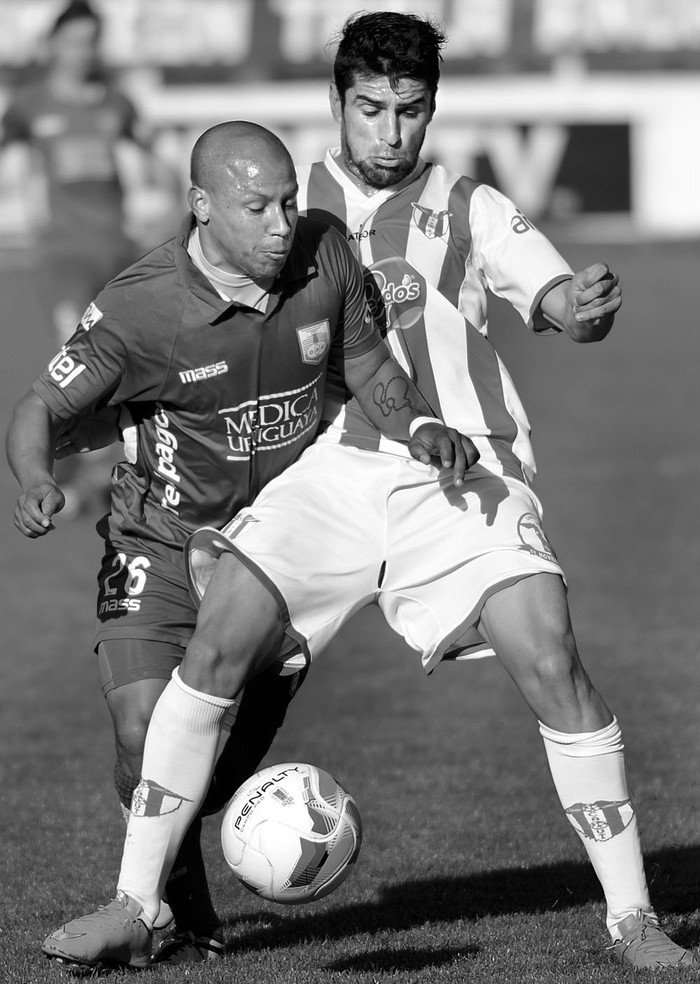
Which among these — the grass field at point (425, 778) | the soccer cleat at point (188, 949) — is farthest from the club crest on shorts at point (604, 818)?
the soccer cleat at point (188, 949)

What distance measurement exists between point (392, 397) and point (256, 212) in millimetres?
680

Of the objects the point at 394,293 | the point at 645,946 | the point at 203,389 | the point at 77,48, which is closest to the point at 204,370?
the point at 203,389

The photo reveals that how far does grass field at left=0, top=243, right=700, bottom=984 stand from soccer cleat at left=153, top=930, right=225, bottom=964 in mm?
60

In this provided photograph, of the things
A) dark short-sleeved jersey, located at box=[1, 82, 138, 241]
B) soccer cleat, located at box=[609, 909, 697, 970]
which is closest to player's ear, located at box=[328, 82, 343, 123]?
soccer cleat, located at box=[609, 909, 697, 970]

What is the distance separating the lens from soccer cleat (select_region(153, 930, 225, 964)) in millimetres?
4234

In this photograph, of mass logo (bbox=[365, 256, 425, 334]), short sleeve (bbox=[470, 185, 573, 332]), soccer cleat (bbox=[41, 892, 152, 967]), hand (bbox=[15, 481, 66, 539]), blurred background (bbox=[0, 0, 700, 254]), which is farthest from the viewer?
blurred background (bbox=[0, 0, 700, 254])

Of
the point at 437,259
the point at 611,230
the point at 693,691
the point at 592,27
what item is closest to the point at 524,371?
the point at 611,230

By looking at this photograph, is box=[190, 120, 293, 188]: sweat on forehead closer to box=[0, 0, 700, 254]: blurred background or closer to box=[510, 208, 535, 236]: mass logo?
box=[510, 208, 535, 236]: mass logo

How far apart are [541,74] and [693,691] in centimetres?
1647

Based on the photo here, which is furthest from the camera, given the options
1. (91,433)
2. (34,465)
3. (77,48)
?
(77,48)

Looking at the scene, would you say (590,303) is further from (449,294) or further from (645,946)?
(645,946)

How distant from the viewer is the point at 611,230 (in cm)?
2286

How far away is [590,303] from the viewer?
4250 millimetres

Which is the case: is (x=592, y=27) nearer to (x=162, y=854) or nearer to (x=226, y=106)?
(x=226, y=106)
